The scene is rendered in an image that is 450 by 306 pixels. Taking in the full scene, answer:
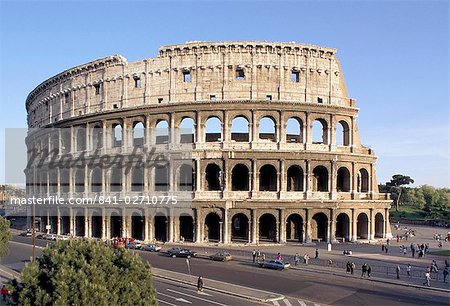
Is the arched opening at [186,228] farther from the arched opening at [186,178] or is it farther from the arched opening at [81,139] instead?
the arched opening at [81,139]

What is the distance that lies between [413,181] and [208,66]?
92877 mm

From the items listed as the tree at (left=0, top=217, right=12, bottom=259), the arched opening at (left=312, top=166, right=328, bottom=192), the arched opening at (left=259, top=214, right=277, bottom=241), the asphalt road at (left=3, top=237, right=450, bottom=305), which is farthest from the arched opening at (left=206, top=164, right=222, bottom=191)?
the tree at (left=0, top=217, right=12, bottom=259)

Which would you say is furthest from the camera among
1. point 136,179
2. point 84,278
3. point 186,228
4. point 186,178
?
point 136,179

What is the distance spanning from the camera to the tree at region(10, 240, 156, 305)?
47.2ft

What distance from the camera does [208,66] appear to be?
49.3m

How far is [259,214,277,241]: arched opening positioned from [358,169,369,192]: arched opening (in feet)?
41.0

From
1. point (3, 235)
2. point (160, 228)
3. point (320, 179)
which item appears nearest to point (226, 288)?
point (3, 235)

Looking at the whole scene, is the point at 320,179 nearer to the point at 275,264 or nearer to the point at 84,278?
the point at 275,264

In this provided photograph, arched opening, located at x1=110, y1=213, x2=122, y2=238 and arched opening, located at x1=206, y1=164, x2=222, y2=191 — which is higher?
arched opening, located at x1=206, y1=164, x2=222, y2=191

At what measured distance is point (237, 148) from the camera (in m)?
47.8

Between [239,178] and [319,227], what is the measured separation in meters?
11.3

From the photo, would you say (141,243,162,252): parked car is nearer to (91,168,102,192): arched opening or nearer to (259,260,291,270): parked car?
(259,260,291,270): parked car

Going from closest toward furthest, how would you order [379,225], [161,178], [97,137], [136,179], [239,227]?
[161,178], [239,227], [136,179], [379,225], [97,137]

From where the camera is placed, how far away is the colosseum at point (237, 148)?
157 ft
